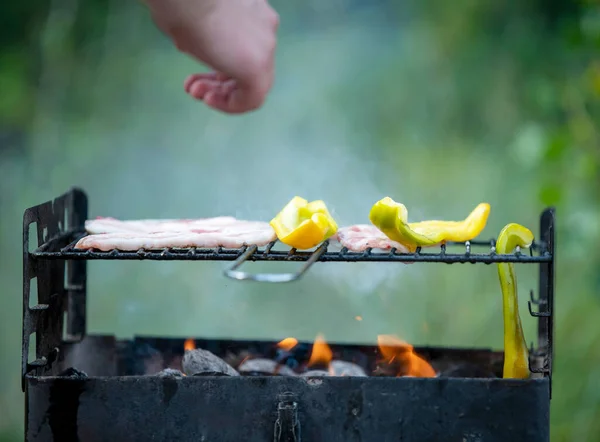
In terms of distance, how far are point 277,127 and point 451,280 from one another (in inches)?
56.9

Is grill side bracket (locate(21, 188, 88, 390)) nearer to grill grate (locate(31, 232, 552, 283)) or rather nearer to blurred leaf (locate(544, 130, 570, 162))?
grill grate (locate(31, 232, 552, 283))

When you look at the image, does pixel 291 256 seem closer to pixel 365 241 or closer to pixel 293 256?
pixel 293 256

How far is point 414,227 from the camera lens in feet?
9.34

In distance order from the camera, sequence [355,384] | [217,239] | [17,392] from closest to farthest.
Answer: [355,384] → [217,239] → [17,392]

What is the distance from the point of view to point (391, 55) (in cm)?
477

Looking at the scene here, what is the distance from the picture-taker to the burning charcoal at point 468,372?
10.2 ft

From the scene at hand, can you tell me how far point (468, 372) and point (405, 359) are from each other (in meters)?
0.26

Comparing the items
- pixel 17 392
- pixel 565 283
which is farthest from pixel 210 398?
pixel 565 283

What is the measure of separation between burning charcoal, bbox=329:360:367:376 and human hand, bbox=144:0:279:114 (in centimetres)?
113

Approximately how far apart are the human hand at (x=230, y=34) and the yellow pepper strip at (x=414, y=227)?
0.73 m

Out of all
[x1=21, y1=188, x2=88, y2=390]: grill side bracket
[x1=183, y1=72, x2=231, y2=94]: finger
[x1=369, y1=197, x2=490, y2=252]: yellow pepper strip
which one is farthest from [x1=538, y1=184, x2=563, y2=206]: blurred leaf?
[x1=21, y1=188, x2=88, y2=390]: grill side bracket

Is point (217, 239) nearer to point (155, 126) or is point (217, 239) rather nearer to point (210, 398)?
point (210, 398)

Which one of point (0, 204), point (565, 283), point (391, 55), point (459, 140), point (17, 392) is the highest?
point (391, 55)

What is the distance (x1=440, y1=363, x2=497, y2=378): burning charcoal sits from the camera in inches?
122
